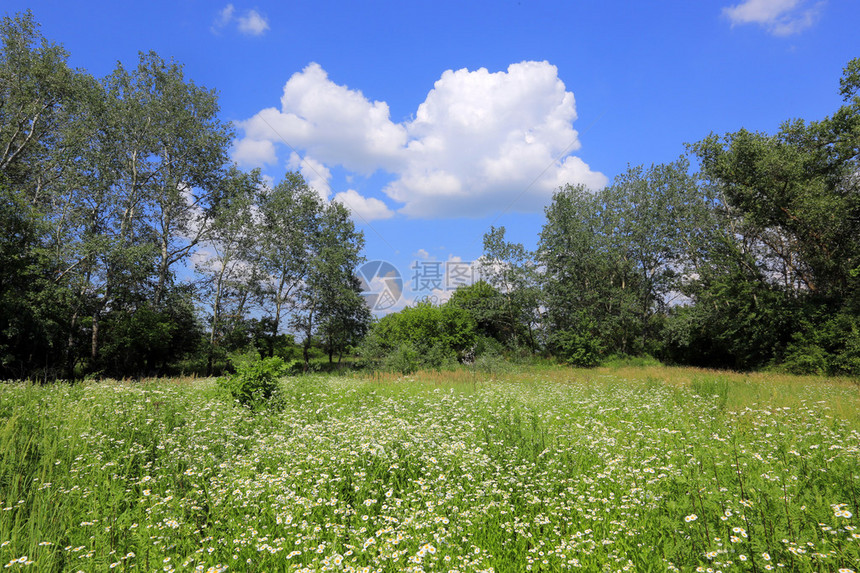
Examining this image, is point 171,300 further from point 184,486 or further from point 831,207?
point 831,207

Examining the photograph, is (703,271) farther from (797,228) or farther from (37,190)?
(37,190)

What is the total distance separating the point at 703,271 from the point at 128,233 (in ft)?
123

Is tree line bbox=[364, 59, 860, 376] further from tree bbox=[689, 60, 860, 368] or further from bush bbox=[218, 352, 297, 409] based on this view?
bush bbox=[218, 352, 297, 409]

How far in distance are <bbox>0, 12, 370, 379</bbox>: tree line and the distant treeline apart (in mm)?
109

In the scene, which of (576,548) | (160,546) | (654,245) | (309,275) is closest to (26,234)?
(309,275)

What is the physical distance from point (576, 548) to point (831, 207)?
22946 millimetres

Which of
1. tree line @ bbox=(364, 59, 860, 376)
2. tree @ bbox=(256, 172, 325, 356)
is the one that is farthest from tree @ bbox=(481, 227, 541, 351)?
tree @ bbox=(256, 172, 325, 356)

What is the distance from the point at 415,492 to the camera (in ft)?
13.6

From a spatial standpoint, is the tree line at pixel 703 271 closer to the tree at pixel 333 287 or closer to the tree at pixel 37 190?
the tree at pixel 333 287

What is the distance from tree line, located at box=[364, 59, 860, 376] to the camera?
62.0ft

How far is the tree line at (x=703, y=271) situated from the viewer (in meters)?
18.9

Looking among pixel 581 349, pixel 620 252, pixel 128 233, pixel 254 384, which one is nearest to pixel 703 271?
pixel 620 252

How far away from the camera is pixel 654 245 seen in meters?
31.2

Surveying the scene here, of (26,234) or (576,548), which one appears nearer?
(576,548)
